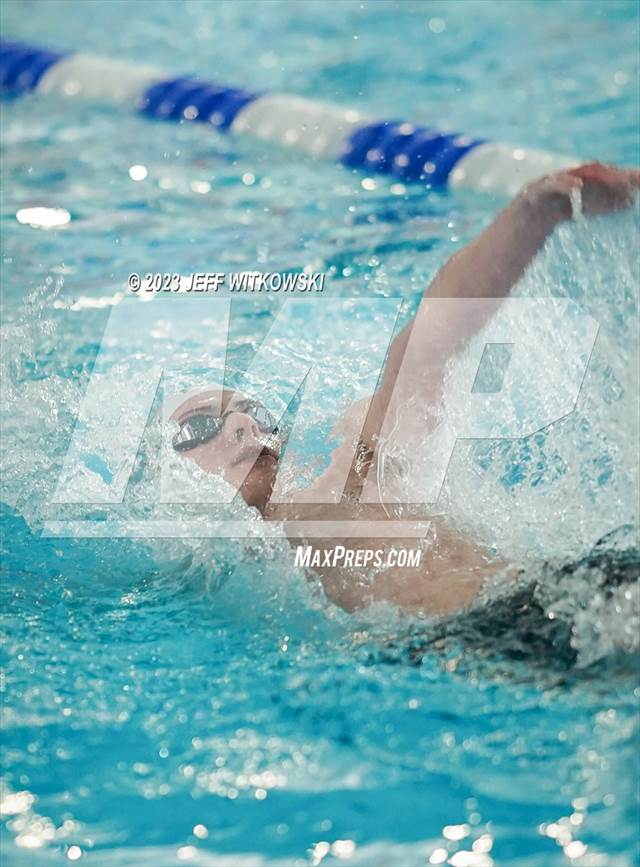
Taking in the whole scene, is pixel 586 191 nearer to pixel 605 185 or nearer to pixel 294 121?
pixel 605 185

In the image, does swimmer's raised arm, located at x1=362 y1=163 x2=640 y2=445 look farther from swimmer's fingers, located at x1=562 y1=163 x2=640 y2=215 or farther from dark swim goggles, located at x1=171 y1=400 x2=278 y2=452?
dark swim goggles, located at x1=171 y1=400 x2=278 y2=452

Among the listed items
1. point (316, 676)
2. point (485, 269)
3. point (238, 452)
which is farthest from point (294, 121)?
point (316, 676)

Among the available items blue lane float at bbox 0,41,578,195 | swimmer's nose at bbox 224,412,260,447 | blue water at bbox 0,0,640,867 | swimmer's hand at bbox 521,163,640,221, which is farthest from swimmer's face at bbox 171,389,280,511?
blue lane float at bbox 0,41,578,195

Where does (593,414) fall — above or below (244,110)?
below

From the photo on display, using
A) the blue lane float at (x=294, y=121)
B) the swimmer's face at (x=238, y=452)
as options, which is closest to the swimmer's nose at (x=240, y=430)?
the swimmer's face at (x=238, y=452)

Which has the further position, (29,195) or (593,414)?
(29,195)

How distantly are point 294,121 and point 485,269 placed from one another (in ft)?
7.81

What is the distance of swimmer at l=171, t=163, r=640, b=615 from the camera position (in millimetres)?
1895

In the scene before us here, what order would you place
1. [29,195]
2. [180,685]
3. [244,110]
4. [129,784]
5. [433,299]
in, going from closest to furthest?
1. [129,784]
2. [180,685]
3. [433,299]
4. [29,195]
5. [244,110]

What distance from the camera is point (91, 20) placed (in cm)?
573

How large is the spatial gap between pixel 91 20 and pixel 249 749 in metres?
4.85

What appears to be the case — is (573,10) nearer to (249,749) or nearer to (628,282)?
(628,282)

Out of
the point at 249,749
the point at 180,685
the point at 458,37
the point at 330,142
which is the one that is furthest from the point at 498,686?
the point at 458,37

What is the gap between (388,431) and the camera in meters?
2.07
